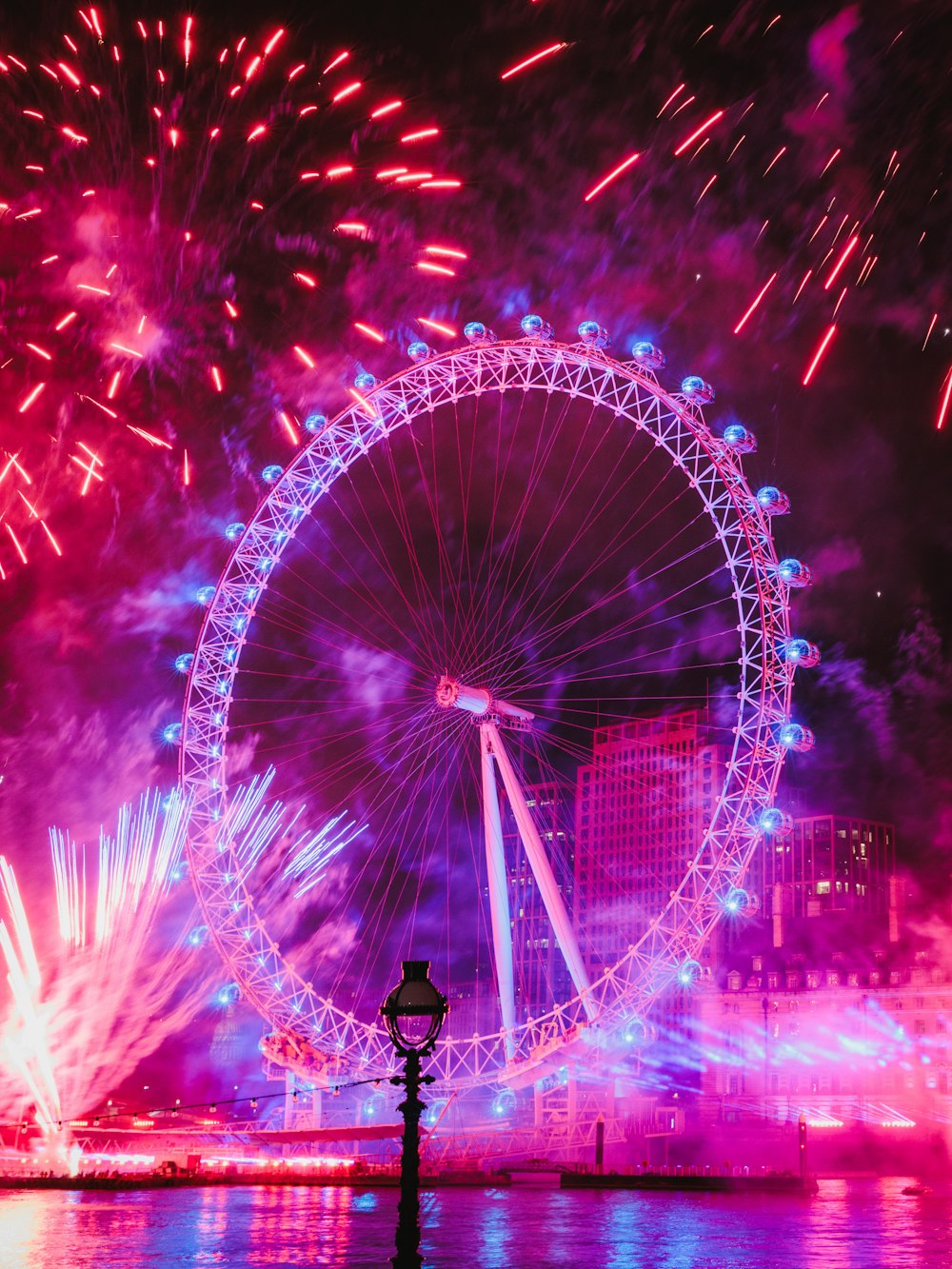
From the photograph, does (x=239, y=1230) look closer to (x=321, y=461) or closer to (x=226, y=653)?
(x=226, y=653)

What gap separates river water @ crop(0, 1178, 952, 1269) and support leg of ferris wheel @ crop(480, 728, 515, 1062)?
9229 millimetres

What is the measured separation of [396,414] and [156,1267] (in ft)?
130

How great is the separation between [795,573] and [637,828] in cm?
12024

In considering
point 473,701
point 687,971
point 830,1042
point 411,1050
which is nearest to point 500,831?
point 473,701

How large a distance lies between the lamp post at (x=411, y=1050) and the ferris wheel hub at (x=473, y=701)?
41.6 meters

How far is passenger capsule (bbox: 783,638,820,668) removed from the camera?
53375 mm

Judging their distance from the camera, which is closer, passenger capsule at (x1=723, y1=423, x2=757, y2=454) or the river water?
the river water

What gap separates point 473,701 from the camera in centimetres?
5562

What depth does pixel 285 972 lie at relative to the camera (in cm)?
6575

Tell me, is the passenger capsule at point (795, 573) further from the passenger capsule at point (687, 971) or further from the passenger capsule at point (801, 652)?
the passenger capsule at point (687, 971)

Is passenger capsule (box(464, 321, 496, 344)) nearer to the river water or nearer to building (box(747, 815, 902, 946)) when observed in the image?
the river water

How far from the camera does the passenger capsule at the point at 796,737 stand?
52562mm

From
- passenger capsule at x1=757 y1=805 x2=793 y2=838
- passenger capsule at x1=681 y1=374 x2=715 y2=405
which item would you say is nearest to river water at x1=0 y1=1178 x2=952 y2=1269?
passenger capsule at x1=757 y1=805 x2=793 y2=838

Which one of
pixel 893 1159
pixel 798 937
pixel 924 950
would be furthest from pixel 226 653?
pixel 798 937
